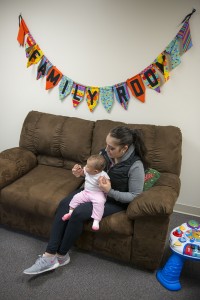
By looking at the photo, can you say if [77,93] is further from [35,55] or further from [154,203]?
[154,203]

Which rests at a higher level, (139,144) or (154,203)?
(139,144)

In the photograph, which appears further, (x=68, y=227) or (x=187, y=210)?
(x=187, y=210)

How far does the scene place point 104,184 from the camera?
1.75 meters

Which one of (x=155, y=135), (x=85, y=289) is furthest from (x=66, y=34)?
(x=85, y=289)

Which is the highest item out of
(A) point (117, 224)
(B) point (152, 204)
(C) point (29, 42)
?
(C) point (29, 42)

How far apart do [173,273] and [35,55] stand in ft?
7.82

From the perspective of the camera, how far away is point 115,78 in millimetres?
2494

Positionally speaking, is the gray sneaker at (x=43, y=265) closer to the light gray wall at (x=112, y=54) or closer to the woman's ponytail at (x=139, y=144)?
the woman's ponytail at (x=139, y=144)

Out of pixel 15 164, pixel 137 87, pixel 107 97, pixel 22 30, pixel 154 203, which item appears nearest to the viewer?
pixel 154 203

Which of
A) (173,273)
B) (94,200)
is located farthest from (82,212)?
(173,273)

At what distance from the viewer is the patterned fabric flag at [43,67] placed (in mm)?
2668

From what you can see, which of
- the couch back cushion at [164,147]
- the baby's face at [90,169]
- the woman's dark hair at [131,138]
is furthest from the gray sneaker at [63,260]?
the couch back cushion at [164,147]

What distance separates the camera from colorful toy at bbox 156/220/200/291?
5.50 feet

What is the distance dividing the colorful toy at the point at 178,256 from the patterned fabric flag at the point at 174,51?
1.44 meters
